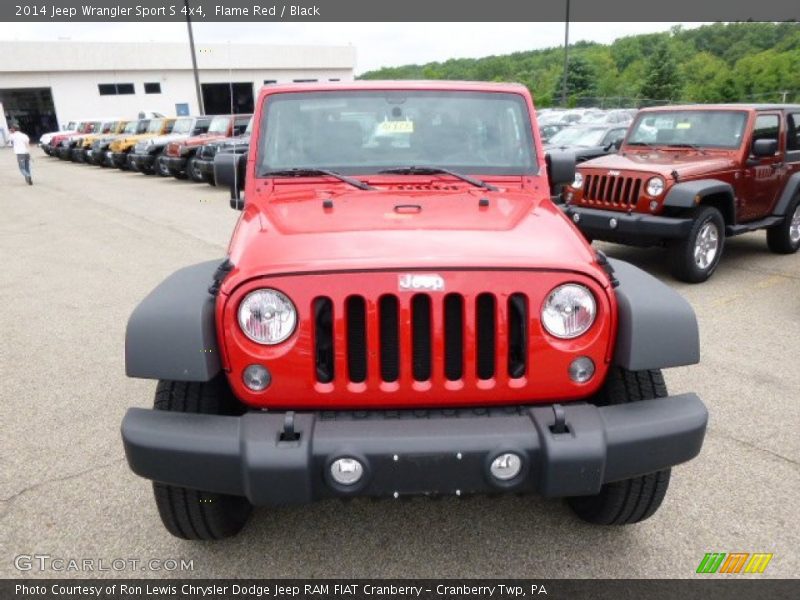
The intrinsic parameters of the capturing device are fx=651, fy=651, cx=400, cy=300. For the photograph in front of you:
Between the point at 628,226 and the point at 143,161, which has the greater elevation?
the point at 628,226

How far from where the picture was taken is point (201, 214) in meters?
11.6

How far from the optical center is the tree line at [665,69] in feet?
133

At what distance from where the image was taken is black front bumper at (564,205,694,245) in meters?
6.22

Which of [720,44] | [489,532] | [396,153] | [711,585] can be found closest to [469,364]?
[489,532]

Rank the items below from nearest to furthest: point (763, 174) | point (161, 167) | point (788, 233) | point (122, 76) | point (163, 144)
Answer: point (763, 174) < point (788, 233) < point (161, 167) < point (163, 144) < point (122, 76)

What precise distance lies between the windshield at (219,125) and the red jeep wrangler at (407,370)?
52.7 feet

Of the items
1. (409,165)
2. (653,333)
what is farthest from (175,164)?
(653,333)

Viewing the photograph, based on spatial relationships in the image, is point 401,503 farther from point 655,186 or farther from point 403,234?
point 655,186

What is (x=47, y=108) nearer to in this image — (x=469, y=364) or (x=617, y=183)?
(x=617, y=183)

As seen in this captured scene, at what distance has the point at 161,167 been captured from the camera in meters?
17.7

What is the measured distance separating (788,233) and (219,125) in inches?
564

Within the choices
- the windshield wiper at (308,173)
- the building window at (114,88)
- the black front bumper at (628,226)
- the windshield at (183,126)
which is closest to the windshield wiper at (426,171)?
the windshield wiper at (308,173)

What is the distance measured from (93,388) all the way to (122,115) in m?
45.9

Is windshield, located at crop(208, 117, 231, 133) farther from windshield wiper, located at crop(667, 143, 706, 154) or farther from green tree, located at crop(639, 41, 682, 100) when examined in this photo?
green tree, located at crop(639, 41, 682, 100)
